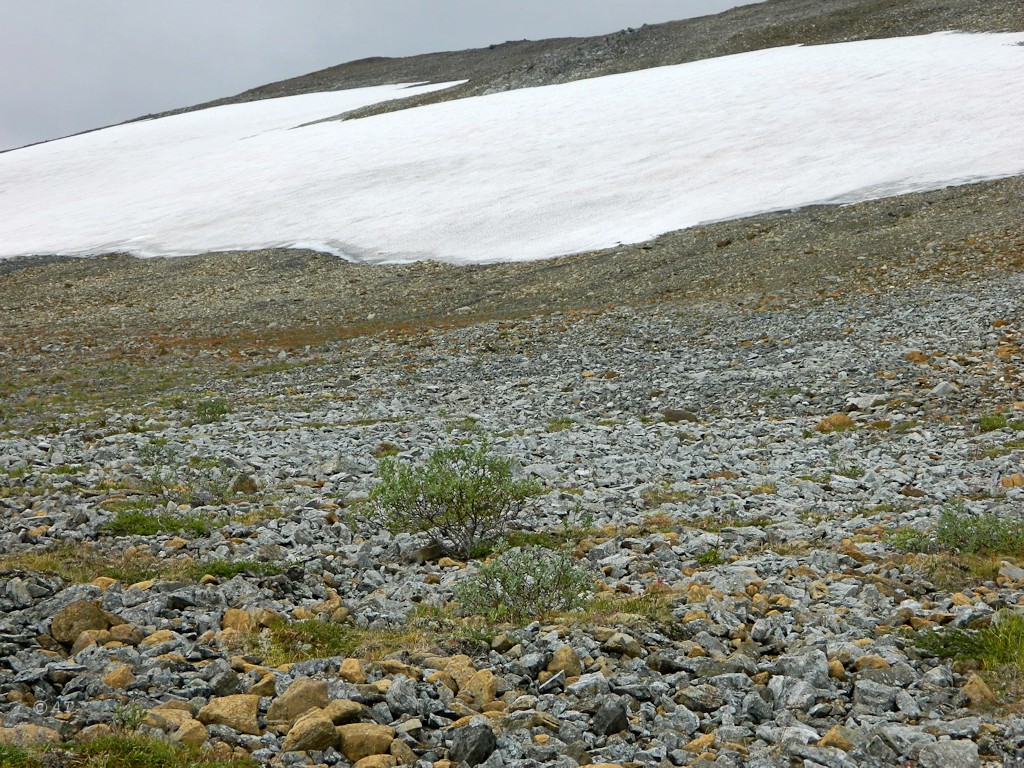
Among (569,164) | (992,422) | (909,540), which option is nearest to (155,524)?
(909,540)

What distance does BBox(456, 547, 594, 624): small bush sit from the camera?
6.91 m

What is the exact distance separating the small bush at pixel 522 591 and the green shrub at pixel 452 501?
5.88 feet

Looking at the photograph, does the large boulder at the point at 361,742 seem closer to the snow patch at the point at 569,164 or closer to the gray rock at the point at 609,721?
the gray rock at the point at 609,721

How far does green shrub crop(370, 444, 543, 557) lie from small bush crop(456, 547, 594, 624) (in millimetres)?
1792

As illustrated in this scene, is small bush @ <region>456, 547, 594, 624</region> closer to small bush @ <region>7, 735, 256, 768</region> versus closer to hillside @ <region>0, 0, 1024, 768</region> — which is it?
hillside @ <region>0, 0, 1024, 768</region>

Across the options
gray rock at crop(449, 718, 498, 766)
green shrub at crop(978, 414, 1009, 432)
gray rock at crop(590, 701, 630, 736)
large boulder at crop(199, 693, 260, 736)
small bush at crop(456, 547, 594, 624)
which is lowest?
green shrub at crop(978, 414, 1009, 432)

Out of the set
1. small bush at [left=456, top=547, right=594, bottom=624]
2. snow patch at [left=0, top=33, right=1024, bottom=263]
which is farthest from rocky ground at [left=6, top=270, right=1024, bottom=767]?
snow patch at [left=0, top=33, right=1024, bottom=263]

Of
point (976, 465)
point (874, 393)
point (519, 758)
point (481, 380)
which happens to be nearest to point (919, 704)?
point (519, 758)

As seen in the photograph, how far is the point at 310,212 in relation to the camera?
4469cm

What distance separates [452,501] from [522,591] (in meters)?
2.29

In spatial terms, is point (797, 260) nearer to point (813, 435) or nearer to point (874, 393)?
point (874, 393)

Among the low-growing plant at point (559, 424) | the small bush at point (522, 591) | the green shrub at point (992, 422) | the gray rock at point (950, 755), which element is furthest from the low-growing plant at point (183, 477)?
the green shrub at point (992, 422)

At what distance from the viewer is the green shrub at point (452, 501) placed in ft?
29.6

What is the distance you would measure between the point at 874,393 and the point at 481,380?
818 centimetres
